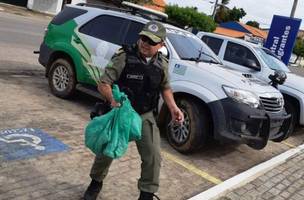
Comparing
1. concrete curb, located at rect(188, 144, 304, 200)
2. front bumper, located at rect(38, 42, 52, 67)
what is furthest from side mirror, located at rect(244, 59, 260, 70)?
front bumper, located at rect(38, 42, 52, 67)

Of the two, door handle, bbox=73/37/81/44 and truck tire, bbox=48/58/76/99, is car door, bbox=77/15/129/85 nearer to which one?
door handle, bbox=73/37/81/44

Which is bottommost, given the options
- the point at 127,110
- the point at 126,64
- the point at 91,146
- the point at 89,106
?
the point at 89,106

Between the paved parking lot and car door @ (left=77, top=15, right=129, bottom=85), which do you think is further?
car door @ (left=77, top=15, right=129, bottom=85)

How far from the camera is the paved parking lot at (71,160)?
4.36 meters

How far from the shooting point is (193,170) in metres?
5.73

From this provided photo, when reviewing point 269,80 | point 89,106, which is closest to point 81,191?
point 89,106

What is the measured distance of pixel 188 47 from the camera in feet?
Answer: 23.0

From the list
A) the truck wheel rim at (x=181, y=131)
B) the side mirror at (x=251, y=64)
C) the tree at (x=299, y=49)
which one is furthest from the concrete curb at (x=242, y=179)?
the tree at (x=299, y=49)

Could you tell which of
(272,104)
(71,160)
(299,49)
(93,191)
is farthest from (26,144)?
(299,49)

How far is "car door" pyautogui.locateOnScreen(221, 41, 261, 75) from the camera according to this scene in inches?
376

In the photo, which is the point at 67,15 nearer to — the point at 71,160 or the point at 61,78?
the point at 61,78

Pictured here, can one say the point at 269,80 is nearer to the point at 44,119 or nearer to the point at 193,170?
the point at 193,170

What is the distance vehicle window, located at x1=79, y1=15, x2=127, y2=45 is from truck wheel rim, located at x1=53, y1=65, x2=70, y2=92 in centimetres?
75

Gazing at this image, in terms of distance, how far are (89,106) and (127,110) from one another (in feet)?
14.0
